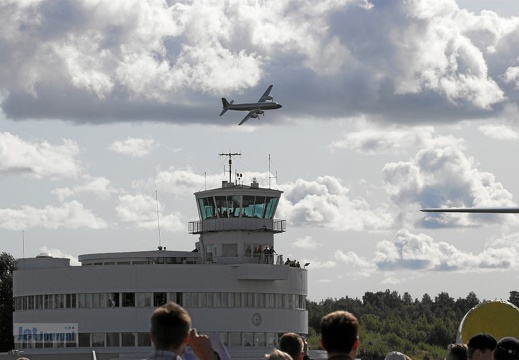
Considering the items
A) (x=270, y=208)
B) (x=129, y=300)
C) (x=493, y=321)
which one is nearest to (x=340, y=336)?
(x=493, y=321)

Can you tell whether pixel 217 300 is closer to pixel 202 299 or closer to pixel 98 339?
pixel 202 299

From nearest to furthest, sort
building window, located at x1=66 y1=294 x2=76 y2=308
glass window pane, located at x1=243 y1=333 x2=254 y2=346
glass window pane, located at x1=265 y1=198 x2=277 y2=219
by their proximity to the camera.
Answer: glass window pane, located at x1=243 y1=333 x2=254 y2=346
building window, located at x1=66 y1=294 x2=76 y2=308
glass window pane, located at x1=265 y1=198 x2=277 y2=219

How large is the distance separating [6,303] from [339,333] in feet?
445

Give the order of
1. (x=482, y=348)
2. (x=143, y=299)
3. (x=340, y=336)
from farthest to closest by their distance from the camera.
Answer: (x=143, y=299) < (x=482, y=348) < (x=340, y=336)

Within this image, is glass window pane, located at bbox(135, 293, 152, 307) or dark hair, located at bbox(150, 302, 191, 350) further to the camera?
glass window pane, located at bbox(135, 293, 152, 307)

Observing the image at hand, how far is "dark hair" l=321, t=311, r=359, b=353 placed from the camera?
49.8ft

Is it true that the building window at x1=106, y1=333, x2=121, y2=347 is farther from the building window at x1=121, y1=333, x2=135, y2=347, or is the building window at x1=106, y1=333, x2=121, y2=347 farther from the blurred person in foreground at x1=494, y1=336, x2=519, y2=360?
the blurred person in foreground at x1=494, y1=336, x2=519, y2=360

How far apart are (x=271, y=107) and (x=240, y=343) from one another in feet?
90.9

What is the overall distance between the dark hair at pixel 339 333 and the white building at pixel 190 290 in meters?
90.4

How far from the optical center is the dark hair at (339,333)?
15.2 meters

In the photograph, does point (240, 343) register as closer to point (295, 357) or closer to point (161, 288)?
point (161, 288)

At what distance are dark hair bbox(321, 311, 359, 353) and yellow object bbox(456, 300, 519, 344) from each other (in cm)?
1774

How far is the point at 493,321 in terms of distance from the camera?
107 ft

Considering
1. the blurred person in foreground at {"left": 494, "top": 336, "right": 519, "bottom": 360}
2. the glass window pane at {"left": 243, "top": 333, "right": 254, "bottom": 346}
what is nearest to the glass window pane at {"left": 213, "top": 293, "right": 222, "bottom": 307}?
the glass window pane at {"left": 243, "top": 333, "right": 254, "bottom": 346}
